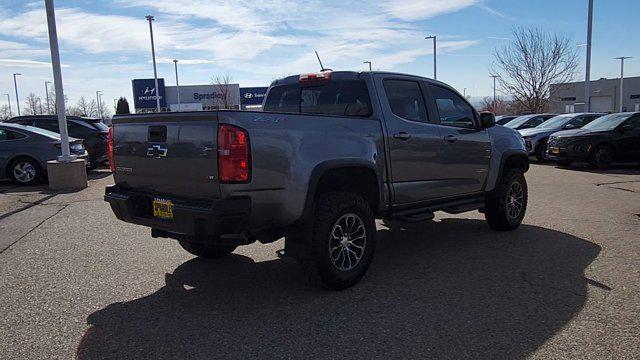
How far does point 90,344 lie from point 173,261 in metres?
2.10

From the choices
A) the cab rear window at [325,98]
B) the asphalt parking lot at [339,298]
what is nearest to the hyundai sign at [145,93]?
the asphalt parking lot at [339,298]

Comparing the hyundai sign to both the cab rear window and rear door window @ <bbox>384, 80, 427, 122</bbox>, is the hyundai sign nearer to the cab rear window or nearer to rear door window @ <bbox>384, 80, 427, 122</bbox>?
the cab rear window

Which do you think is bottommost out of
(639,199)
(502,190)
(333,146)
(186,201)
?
(639,199)

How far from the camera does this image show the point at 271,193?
13.1ft

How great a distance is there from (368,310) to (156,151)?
2180 millimetres

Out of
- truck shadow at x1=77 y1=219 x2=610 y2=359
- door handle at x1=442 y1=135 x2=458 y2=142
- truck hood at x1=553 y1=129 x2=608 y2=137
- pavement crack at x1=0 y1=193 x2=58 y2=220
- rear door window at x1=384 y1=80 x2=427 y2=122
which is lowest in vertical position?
truck shadow at x1=77 y1=219 x2=610 y2=359

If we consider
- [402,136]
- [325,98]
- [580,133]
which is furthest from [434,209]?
[580,133]

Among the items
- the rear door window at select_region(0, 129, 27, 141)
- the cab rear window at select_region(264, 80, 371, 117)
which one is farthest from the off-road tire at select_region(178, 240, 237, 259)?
the rear door window at select_region(0, 129, 27, 141)

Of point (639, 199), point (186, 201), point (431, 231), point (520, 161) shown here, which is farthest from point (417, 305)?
point (639, 199)

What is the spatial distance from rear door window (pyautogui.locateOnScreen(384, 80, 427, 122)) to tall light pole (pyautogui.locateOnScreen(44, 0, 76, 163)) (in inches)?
344

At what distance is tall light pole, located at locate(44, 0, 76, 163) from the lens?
11.3 metres

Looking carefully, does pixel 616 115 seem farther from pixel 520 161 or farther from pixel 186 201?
pixel 186 201

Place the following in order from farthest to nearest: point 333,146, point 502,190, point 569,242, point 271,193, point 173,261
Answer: point 502,190 < point 569,242 < point 173,261 < point 333,146 < point 271,193

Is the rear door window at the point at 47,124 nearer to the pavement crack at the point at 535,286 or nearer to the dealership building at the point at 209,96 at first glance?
the pavement crack at the point at 535,286
